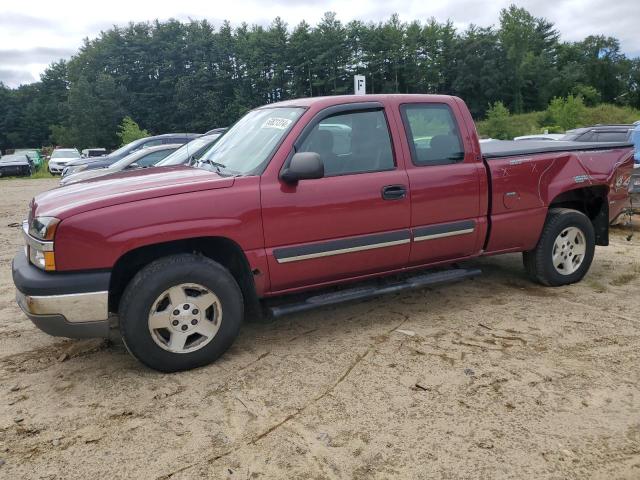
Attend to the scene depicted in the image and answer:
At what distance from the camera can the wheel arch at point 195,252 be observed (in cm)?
367

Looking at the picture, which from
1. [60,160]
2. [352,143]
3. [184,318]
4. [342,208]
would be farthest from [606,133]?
[60,160]

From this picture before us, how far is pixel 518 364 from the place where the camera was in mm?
3664

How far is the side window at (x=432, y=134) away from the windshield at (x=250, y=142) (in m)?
0.96

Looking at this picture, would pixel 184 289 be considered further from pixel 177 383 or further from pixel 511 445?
pixel 511 445

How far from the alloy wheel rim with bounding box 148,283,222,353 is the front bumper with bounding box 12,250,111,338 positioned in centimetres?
33

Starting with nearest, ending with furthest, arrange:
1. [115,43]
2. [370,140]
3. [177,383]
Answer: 1. [177,383]
2. [370,140]
3. [115,43]

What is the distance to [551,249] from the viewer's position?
522 cm

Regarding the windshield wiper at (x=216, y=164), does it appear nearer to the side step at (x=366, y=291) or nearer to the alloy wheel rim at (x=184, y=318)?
the alloy wheel rim at (x=184, y=318)

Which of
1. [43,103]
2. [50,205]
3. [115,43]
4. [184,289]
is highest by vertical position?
[115,43]

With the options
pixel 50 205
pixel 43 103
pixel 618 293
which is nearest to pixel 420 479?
pixel 50 205

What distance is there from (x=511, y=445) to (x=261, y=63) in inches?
2974

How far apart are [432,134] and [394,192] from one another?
2.40ft

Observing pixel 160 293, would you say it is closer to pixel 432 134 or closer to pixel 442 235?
pixel 442 235

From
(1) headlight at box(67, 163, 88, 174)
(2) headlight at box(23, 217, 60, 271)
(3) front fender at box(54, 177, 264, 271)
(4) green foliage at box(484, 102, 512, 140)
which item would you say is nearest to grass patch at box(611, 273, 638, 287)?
(3) front fender at box(54, 177, 264, 271)
